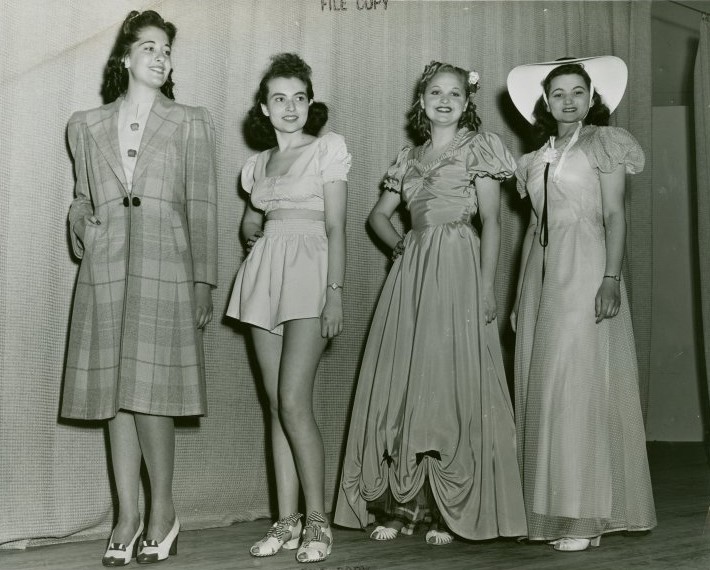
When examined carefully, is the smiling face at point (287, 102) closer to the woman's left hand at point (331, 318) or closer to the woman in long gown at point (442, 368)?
the woman in long gown at point (442, 368)

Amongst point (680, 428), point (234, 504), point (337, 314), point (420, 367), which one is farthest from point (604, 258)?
point (680, 428)

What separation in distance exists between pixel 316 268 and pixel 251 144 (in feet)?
2.91

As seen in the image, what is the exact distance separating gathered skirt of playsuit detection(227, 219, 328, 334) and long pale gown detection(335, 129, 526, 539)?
0.36 metres

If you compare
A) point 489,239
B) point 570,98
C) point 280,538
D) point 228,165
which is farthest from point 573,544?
point 228,165

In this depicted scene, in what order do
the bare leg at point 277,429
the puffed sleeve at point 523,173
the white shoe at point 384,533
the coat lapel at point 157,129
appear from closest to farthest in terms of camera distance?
1. the coat lapel at point 157,129
2. the bare leg at point 277,429
3. the white shoe at point 384,533
4. the puffed sleeve at point 523,173

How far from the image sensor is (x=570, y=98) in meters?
2.92

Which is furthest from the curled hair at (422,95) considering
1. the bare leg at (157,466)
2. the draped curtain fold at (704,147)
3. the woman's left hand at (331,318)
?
the draped curtain fold at (704,147)

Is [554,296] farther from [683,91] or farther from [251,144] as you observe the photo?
[683,91]

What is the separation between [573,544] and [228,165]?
1.84 metres

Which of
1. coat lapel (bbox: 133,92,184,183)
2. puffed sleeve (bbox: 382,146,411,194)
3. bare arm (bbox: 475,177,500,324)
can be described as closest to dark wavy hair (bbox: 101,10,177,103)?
coat lapel (bbox: 133,92,184,183)

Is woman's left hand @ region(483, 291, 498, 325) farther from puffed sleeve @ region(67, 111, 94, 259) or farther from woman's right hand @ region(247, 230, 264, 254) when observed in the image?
puffed sleeve @ region(67, 111, 94, 259)

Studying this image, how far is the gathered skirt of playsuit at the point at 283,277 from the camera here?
8.62 feet

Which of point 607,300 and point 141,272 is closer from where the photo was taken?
point 141,272

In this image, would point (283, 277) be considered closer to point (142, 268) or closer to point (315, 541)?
point (142, 268)
